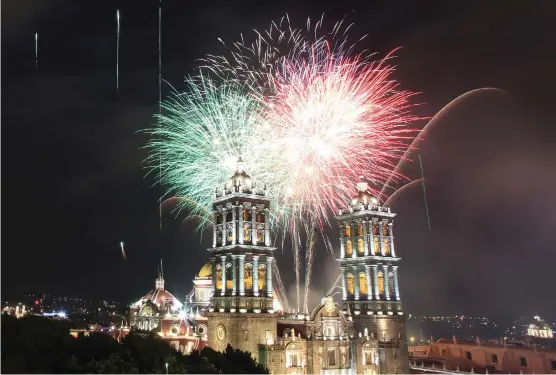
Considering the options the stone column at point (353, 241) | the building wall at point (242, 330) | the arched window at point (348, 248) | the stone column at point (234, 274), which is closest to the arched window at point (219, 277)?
the stone column at point (234, 274)

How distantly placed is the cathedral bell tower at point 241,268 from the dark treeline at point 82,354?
9126mm

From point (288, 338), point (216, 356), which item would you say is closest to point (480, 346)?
point (288, 338)

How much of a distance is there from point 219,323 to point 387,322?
17.3m

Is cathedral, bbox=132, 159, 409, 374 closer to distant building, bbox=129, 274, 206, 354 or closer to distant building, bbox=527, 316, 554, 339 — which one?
distant building, bbox=129, 274, 206, 354

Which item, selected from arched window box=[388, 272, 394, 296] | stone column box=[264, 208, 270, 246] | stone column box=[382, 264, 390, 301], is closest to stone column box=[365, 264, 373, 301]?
stone column box=[382, 264, 390, 301]

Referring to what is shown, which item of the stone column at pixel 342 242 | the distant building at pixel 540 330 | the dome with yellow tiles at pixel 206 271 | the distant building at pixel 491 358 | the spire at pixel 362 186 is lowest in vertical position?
the distant building at pixel 491 358

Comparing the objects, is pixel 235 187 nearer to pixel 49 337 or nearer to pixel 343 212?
pixel 343 212

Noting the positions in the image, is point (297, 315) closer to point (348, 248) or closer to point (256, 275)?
point (256, 275)

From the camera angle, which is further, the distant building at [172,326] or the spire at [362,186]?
the spire at [362,186]

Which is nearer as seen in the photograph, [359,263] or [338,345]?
[338,345]

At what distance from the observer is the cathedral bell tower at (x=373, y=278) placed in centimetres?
5084

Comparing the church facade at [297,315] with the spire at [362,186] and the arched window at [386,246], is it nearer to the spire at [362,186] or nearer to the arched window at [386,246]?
the arched window at [386,246]

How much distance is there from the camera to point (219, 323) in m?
44.6

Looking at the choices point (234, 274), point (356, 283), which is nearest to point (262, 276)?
point (234, 274)
